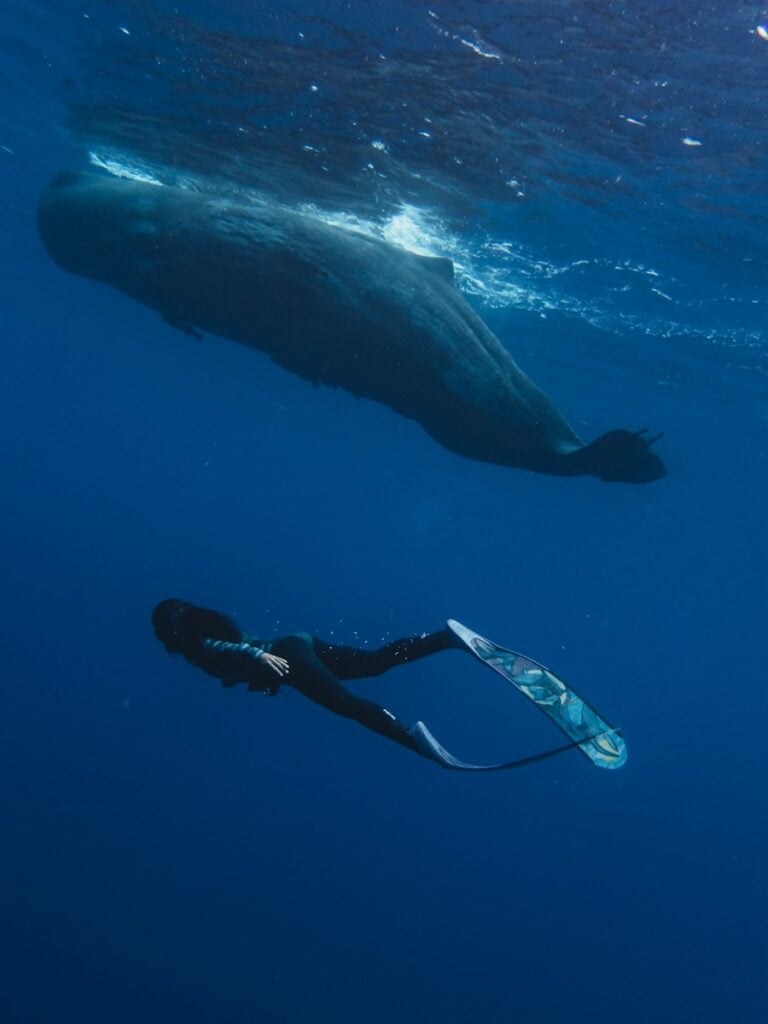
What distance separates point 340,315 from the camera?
825 centimetres

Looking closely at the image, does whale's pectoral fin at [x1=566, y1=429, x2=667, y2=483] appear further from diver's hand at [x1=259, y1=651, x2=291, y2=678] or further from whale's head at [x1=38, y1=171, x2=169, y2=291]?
whale's head at [x1=38, y1=171, x2=169, y2=291]

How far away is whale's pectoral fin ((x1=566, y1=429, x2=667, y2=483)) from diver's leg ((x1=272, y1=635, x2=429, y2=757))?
3.75 metres

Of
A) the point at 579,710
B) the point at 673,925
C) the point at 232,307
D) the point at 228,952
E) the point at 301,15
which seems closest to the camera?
the point at 579,710

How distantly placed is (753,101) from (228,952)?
16759 millimetres

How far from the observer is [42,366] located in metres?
105

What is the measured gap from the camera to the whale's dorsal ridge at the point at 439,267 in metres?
10.3

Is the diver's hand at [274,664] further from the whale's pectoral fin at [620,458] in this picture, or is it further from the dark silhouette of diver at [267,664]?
the whale's pectoral fin at [620,458]

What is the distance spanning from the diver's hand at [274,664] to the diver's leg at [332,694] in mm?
203

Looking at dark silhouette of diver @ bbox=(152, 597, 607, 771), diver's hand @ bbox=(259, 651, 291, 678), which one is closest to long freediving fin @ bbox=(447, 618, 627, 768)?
dark silhouette of diver @ bbox=(152, 597, 607, 771)

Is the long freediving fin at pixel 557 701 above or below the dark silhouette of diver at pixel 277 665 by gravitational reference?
below

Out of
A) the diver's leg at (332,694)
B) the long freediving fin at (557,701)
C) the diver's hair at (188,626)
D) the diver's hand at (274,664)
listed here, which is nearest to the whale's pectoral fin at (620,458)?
the long freediving fin at (557,701)

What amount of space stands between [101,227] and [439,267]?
500 cm

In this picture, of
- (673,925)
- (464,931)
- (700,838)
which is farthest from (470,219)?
(700,838)

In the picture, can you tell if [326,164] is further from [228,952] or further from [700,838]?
Answer: [700,838]
